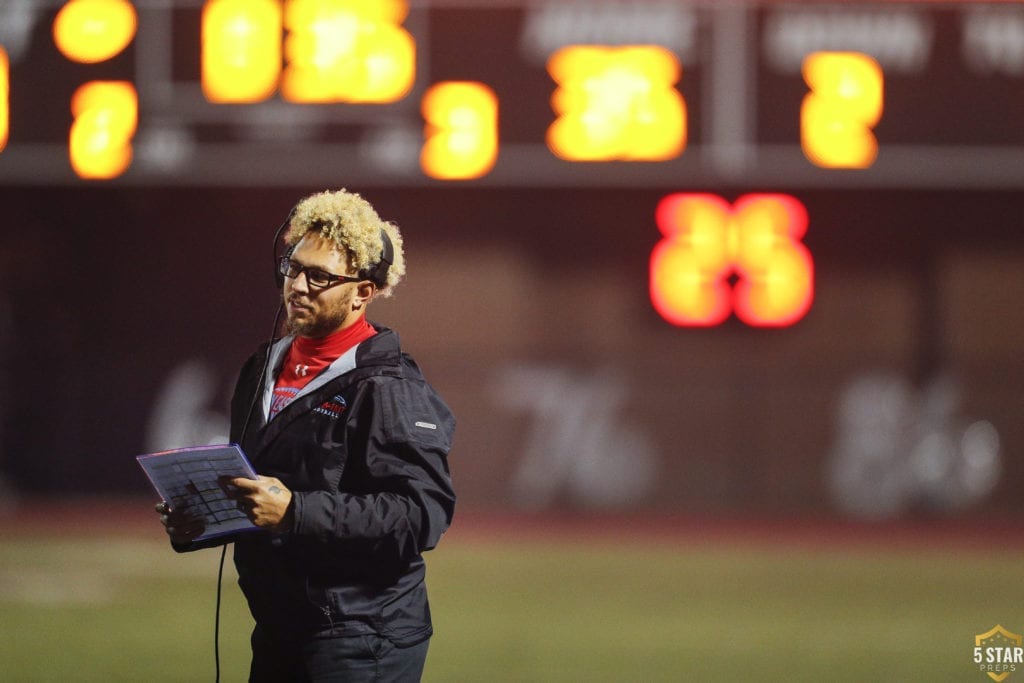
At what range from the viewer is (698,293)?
848 centimetres

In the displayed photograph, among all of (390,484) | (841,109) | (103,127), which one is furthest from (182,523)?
(841,109)

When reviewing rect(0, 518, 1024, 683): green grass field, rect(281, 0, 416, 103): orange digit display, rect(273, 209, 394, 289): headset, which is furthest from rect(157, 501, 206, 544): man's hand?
rect(281, 0, 416, 103): orange digit display

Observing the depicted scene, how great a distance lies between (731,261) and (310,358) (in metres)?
5.80

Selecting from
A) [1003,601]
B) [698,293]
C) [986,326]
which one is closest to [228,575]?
[698,293]

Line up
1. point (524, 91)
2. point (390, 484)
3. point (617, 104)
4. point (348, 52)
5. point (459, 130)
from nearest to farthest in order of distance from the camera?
point (390, 484)
point (348, 52)
point (617, 104)
point (524, 91)
point (459, 130)

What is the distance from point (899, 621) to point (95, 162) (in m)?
4.91

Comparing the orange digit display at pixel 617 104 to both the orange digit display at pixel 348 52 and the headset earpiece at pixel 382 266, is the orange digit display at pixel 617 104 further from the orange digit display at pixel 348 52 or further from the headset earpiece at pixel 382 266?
the headset earpiece at pixel 382 266

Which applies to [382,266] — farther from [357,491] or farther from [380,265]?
[357,491]

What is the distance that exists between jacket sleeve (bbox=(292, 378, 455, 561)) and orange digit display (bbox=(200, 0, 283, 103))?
5.21 m

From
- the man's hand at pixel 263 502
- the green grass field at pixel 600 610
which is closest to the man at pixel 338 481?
the man's hand at pixel 263 502

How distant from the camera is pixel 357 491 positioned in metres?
2.50

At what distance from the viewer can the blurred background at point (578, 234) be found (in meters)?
7.63

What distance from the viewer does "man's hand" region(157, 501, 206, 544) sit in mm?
2574

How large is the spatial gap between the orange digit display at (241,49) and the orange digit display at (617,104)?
1502 mm
